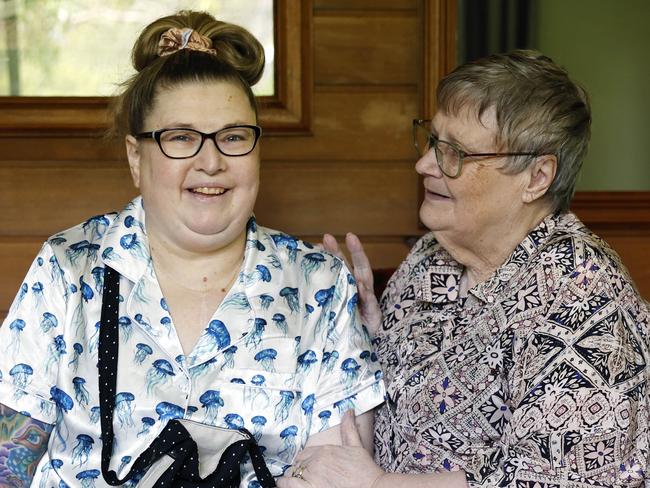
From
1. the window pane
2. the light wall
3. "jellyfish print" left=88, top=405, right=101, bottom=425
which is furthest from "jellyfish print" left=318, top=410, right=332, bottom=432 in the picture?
the light wall

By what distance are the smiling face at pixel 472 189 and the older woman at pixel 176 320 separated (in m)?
0.36

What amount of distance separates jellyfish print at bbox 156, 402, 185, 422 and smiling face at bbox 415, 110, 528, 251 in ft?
2.45

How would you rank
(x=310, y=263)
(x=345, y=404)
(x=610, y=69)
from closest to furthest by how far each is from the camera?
(x=345, y=404) → (x=310, y=263) → (x=610, y=69)

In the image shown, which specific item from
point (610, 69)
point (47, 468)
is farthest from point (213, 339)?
point (610, 69)

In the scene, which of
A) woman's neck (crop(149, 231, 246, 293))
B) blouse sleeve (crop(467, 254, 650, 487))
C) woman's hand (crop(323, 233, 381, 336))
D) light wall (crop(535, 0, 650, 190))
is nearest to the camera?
blouse sleeve (crop(467, 254, 650, 487))

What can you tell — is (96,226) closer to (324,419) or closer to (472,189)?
(324,419)

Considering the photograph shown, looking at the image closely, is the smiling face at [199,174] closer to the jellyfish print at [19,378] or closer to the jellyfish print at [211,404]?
the jellyfish print at [211,404]

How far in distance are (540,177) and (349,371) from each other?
65 centimetres

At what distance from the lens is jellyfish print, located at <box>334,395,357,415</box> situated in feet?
7.30

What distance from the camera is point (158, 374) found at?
2.11 metres

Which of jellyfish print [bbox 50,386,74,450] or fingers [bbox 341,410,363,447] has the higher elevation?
jellyfish print [bbox 50,386,74,450]

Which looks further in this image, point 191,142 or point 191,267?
point 191,267

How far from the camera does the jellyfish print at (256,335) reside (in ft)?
7.16

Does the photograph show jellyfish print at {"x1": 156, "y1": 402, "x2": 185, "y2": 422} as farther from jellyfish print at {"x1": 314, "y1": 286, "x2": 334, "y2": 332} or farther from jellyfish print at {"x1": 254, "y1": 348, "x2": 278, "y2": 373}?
jellyfish print at {"x1": 314, "y1": 286, "x2": 334, "y2": 332}
